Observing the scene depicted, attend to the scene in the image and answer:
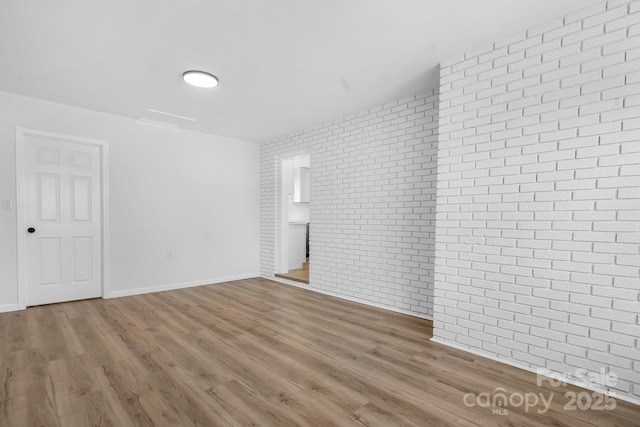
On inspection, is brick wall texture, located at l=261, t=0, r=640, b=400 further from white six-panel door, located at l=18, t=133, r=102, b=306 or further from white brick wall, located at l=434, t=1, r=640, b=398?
white six-panel door, located at l=18, t=133, r=102, b=306

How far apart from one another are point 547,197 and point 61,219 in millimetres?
5434

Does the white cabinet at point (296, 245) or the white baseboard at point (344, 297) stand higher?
the white cabinet at point (296, 245)

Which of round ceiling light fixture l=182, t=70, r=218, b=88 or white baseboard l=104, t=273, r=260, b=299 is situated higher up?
round ceiling light fixture l=182, t=70, r=218, b=88

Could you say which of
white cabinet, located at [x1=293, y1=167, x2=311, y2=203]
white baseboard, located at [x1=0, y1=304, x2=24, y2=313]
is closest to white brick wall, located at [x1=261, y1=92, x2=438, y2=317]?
white cabinet, located at [x1=293, y1=167, x2=311, y2=203]

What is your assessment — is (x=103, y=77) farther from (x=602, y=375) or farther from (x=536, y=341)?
(x=602, y=375)

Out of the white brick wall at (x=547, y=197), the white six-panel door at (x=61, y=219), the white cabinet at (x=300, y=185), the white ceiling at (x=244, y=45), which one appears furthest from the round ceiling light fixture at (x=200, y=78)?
the white cabinet at (x=300, y=185)

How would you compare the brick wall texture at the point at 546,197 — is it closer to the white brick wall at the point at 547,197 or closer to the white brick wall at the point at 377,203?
the white brick wall at the point at 547,197

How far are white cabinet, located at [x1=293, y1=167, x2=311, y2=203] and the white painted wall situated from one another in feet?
4.15

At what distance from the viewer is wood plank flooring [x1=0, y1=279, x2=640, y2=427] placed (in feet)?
5.70

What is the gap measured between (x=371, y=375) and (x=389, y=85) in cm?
290

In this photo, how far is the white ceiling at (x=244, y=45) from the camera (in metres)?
2.06

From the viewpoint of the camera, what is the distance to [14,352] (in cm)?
249

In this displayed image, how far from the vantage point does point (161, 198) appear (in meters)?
4.67

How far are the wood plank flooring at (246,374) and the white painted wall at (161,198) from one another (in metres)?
1.06
